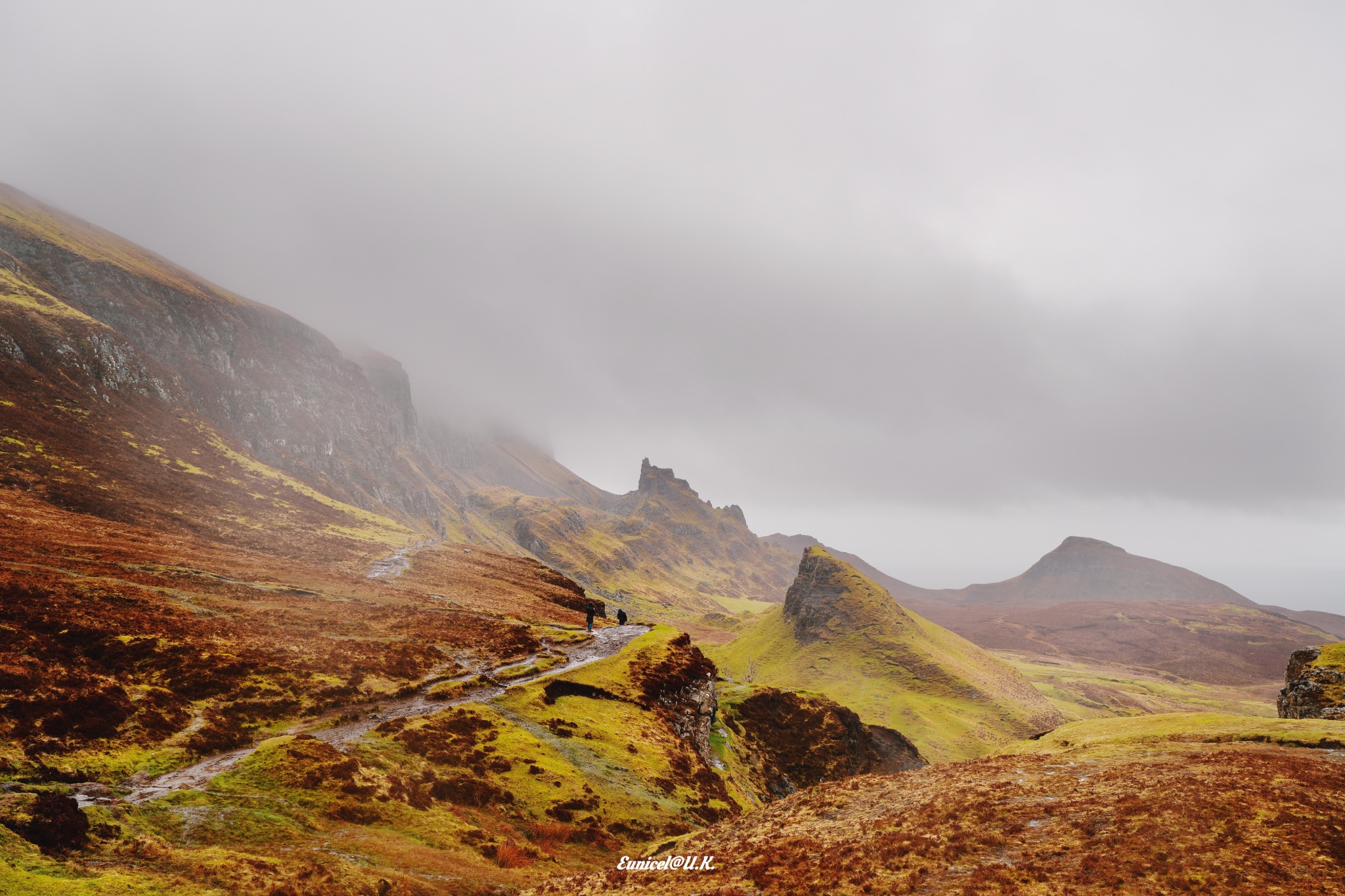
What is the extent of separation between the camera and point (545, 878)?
960 inches

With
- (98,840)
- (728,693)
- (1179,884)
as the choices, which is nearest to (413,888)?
(98,840)

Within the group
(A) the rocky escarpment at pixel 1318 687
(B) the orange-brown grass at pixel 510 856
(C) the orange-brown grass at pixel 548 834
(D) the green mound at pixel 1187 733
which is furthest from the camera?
(A) the rocky escarpment at pixel 1318 687

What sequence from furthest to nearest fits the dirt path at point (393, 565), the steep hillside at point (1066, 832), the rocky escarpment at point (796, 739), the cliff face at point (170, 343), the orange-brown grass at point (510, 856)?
the cliff face at point (170, 343), the dirt path at point (393, 565), the rocky escarpment at point (796, 739), the orange-brown grass at point (510, 856), the steep hillside at point (1066, 832)

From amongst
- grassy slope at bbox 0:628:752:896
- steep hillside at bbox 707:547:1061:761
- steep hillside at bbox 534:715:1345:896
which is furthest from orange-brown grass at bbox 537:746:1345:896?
steep hillside at bbox 707:547:1061:761

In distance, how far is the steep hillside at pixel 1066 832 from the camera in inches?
607

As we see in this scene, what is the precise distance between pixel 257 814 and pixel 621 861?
15.7m

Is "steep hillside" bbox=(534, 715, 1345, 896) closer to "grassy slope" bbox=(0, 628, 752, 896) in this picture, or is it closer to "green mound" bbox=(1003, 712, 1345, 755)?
"green mound" bbox=(1003, 712, 1345, 755)

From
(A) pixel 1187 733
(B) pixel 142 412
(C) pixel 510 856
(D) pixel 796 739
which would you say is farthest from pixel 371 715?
(B) pixel 142 412

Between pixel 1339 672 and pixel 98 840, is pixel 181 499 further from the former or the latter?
pixel 1339 672

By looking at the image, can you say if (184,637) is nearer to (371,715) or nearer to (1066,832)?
(371,715)

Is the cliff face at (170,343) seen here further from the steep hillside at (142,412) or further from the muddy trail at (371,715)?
the muddy trail at (371,715)

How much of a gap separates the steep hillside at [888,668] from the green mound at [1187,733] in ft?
259

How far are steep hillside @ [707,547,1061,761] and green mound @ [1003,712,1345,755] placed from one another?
79.0 metres

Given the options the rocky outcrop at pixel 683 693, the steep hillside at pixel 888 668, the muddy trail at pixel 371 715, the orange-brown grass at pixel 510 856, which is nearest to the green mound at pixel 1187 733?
the rocky outcrop at pixel 683 693
